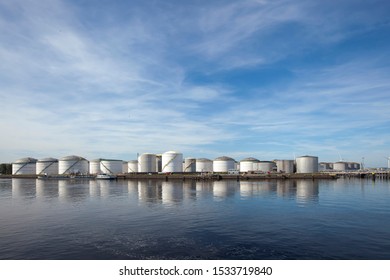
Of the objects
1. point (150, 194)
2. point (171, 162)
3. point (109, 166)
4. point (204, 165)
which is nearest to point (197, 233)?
point (150, 194)

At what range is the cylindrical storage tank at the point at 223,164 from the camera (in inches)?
7239

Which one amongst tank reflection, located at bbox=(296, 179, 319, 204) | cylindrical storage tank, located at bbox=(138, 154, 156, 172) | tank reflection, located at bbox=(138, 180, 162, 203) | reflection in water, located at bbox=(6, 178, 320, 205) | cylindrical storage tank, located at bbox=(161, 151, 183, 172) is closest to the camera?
tank reflection, located at bbox=(296, 179, 319, 204)

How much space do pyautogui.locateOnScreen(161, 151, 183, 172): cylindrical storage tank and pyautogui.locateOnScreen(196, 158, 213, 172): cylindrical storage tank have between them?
21.7m

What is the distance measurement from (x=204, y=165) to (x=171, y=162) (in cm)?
2866

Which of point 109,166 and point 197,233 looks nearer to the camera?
point 197,233

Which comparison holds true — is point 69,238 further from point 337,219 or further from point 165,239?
point 337,219

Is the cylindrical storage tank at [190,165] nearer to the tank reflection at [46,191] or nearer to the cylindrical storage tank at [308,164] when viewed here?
the cylindrical storage tank at [308,164]

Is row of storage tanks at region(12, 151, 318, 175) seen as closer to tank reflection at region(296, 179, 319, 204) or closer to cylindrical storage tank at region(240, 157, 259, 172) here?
cylindrical storage tank at region(240, 157, 259, 172)

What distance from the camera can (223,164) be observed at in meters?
184

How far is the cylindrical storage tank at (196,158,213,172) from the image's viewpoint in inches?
7525

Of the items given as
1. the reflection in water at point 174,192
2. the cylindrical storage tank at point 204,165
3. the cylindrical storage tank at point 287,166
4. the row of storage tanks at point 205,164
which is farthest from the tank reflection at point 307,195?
the cylindrical storage tank at point 204,165

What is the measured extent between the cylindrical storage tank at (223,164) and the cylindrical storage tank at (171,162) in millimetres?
26080

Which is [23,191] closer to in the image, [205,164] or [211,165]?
[205,164]

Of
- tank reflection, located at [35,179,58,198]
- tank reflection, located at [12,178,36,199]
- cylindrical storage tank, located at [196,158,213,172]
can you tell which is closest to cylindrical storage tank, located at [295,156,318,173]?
cylindrical storage tank, located at [196,158,213,172]
